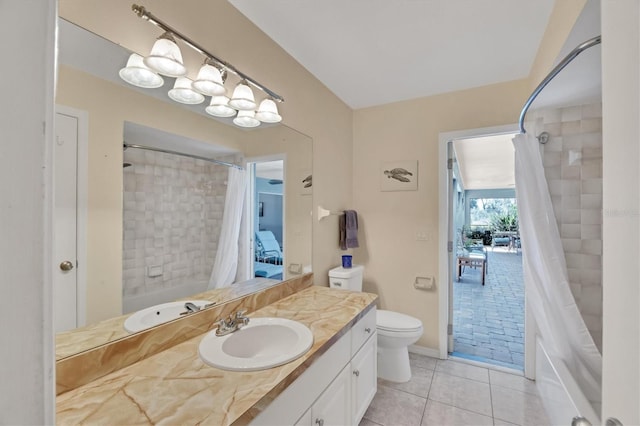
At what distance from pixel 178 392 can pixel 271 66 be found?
1809 mm

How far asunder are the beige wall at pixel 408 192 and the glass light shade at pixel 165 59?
2.06 m

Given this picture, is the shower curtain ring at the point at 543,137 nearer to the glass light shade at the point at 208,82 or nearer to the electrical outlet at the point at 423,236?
the electrical outlet at the point at 423,236

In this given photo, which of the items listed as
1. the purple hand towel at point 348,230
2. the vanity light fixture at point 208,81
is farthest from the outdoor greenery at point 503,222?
the vanity light fixture at point 208,81

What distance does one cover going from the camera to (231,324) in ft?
4.17

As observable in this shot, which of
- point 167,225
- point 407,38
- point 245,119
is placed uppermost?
point 407,38

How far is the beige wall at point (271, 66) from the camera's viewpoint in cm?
104

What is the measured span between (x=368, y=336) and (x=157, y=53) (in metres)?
1.82

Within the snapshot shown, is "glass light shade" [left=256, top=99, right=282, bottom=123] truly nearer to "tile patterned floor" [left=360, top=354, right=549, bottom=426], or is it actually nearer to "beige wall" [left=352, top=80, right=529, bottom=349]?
"beige wall" [left=352, top=80, right=529, bottom=349]

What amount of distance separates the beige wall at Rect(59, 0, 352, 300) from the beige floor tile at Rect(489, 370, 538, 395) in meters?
1.58

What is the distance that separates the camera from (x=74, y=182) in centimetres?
91

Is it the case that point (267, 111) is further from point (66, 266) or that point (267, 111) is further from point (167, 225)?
point (66, 266)

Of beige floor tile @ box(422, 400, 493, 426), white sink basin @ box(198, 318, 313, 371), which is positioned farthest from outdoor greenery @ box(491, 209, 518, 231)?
white sink basin @ box(198, 318, 313, 371)

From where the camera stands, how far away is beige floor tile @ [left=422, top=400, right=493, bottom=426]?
176 cm

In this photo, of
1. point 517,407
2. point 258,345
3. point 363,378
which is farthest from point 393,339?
point 258,345
